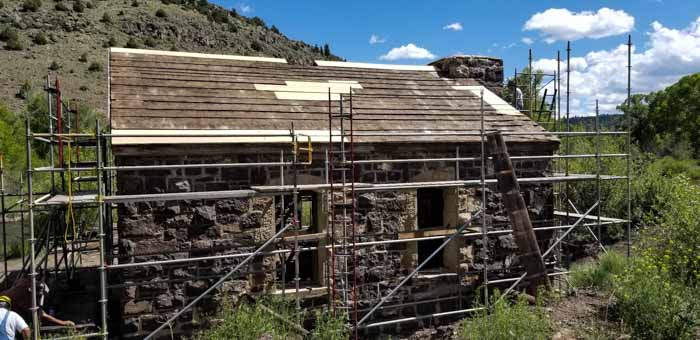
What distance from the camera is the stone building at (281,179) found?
723 centimetres

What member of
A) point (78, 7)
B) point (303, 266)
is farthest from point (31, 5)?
point (303, 266)

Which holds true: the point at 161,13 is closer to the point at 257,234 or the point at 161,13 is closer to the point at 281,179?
the point at 257,234

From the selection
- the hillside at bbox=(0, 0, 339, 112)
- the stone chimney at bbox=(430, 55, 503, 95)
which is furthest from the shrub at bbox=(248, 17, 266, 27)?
the stone chimney at bbox=(430, 55, 503, 95)

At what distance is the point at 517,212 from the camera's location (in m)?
8.35

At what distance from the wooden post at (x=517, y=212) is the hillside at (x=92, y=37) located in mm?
22749

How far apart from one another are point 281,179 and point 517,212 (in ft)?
13.3

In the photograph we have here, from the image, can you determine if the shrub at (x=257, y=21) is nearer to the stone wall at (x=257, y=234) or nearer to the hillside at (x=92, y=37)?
the hillside at (x=92, y=37)

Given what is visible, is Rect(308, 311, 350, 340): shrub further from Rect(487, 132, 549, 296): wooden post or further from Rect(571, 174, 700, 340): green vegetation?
Rect(571, 174, 700, 340): green vegetation

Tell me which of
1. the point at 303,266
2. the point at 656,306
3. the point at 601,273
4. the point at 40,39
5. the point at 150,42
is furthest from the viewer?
the point at 150,42

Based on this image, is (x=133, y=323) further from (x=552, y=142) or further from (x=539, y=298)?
(x=552, y=142)

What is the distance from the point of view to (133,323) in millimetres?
7137

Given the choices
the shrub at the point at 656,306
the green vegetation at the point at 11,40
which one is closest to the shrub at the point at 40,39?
the green vegetation at the point at 11,40

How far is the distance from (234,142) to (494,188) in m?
4.84

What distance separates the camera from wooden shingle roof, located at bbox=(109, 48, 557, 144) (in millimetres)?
7977
